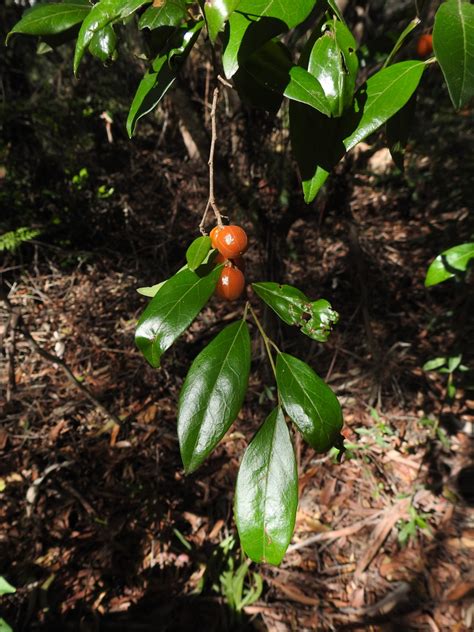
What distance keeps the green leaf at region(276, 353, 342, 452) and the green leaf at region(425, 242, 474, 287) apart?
2.40 ft

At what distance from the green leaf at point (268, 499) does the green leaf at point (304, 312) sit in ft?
0.59

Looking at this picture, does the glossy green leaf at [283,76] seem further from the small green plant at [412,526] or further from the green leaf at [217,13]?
the small green plant at [412,526]

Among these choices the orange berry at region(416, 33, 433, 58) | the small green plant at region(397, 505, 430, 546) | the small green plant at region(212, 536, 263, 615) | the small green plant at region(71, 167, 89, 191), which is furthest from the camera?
the small green plant at region(71, 167, 89, 191)

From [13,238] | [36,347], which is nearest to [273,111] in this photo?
[36,347]

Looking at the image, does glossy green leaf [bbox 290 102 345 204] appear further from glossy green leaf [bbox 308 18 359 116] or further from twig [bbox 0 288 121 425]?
twig [bbox 0 288 121 425]

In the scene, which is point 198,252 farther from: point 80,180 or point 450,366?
point 80,180

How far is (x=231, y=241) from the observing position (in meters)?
0.68

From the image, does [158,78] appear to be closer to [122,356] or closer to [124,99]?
[122,356]

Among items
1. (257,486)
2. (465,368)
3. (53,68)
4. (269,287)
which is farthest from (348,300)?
(53,68)

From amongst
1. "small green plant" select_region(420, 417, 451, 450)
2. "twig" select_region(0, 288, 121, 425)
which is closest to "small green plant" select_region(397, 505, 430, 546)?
"small green plant" select_region(420, 417, 451, 450)

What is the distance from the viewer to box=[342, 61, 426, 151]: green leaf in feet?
1.94

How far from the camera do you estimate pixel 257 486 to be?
0.61m

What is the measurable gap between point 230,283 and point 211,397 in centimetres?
20

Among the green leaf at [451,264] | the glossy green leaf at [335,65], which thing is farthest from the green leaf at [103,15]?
the green leaf at [451,264]
